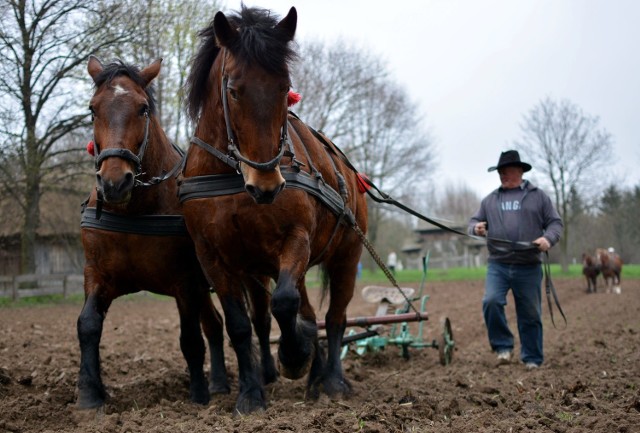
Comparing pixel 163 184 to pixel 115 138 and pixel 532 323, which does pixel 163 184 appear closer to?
pixel 115 138

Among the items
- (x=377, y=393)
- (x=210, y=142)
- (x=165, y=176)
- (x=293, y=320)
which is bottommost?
(x=377, y=393)

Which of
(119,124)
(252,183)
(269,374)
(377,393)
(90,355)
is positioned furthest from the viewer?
(269,374)

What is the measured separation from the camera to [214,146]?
14.2 feet

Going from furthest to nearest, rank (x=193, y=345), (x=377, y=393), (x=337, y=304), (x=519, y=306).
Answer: (x=519, y=306)
(x=337, y=304)
(x=193, y=345)
(x=377, y=393)

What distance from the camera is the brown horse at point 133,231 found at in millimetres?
4402

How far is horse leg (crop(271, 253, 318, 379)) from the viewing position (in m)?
4.01

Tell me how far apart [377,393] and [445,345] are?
2361mm

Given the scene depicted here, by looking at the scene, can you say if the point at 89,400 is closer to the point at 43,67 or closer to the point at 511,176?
the point at 511,176

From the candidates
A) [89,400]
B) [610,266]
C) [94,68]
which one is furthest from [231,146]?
[610,266]

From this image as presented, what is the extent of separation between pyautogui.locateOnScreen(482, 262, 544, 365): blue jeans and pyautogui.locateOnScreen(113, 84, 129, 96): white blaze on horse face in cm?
416

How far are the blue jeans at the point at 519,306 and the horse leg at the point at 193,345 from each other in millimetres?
3196

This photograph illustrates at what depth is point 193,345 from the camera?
521cm

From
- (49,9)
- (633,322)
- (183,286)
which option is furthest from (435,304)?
(183,286)

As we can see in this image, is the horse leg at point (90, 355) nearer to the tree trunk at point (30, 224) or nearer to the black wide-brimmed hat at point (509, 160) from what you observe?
the black wide-brimmed hat at point (509, 160)
